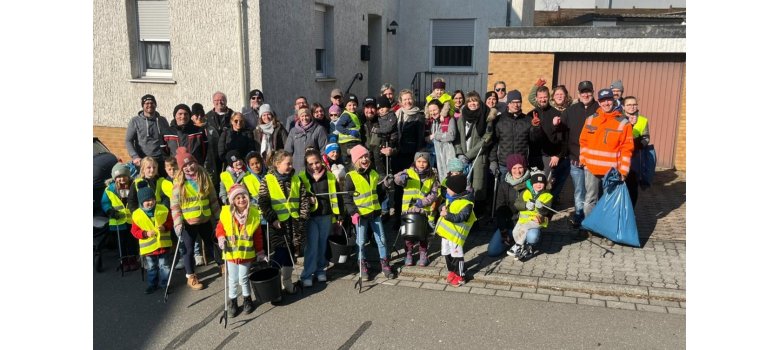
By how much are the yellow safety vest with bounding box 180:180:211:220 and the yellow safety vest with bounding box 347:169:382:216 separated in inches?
63.5

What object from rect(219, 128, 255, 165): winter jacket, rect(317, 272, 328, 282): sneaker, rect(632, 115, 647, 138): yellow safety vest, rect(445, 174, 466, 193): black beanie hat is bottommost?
rect(317, 272, 328, 282): sneaker

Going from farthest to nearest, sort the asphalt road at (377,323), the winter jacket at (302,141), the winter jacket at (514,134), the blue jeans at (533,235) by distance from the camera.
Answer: the winter jacket at (302,141)
the winter jacket at (514,134)
the blue jeans at (533,235)
the asphalt road at (377,323)

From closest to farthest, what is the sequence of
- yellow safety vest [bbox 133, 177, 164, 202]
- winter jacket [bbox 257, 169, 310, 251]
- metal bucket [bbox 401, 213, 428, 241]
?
1. winter jacket [bbox 257, 169, 310, 251]
2. yellow safety vest [bbox 133, 177, 164, 202]
3. metal bucket [bbox 401, 213, 428, 241]

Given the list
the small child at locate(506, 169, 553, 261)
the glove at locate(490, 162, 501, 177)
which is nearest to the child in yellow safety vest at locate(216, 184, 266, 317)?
the small child at locate(506, 169, 553, 261)

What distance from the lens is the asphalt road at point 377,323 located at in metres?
4.76

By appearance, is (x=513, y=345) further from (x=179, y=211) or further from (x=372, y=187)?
(x=179, y=211)

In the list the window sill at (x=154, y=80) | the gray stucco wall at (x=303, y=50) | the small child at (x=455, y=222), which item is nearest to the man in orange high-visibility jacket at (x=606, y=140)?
the small child at (x=455, y=222)

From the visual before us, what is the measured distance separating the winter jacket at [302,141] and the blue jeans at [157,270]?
6.54 ft

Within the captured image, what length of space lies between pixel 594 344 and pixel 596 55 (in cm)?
814

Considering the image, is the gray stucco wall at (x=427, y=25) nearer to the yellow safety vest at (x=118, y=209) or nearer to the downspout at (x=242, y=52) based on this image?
the downspout at (x=242, y=52)

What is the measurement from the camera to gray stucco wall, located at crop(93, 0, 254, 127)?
991 cm

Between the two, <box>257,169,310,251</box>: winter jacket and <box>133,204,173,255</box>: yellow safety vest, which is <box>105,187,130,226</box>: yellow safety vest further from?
<box>257,169,310,251</box>: winter jacket

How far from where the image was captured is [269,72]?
33.2 feet

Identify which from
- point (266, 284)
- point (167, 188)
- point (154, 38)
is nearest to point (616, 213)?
point (266, 284)
